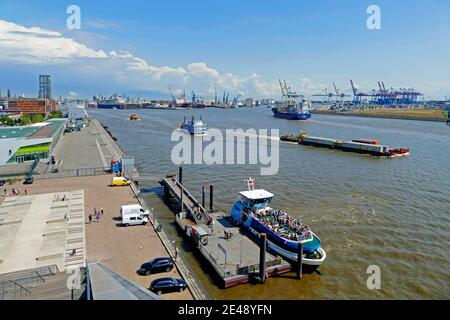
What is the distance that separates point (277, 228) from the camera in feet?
83.4

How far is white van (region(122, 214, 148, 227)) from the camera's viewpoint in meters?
26.4

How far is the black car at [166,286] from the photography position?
1738 cm

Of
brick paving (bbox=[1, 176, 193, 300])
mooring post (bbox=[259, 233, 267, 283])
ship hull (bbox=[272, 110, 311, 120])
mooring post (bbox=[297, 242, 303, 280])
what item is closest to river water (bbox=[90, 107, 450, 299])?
mooring post (bbox=[297, 242, 303, 280])

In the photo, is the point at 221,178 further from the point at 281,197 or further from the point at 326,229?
the point at 326,229

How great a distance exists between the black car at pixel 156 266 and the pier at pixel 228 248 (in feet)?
11.2

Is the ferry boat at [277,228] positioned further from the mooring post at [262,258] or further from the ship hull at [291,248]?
the mooring post at [262,258]

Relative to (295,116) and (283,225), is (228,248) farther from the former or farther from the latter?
(295,116)

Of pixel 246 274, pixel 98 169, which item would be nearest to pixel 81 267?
pixel 246 274

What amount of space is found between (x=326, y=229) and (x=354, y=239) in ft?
8.50

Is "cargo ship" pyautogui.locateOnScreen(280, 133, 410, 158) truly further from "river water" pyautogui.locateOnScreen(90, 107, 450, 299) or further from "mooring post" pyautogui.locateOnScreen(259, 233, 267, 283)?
"mooring post" pyautogui.locateOnScreen(259, 233, 267, 283)

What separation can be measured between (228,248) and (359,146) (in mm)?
59156

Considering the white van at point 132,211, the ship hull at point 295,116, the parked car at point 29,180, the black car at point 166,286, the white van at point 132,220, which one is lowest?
the black car at point 166,286

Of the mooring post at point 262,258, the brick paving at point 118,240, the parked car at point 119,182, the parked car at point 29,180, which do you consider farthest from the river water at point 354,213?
the parked car at point 29,180
